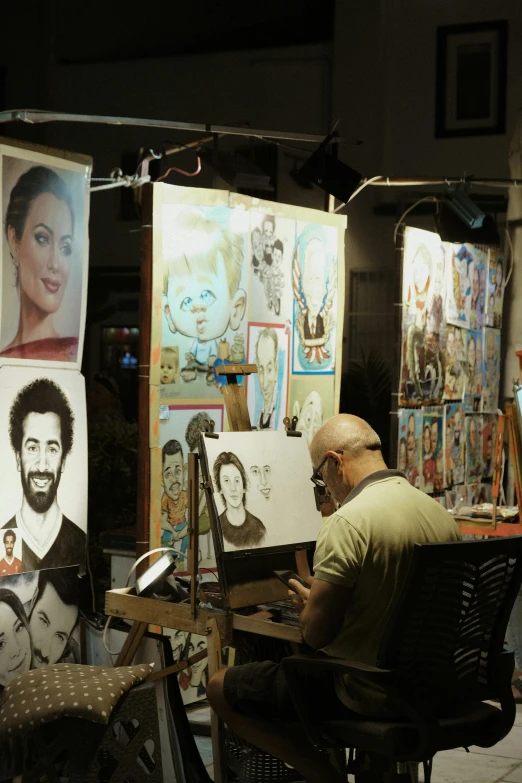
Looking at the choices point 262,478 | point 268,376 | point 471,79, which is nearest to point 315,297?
point 268,376

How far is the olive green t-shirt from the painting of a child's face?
1543 millimetres

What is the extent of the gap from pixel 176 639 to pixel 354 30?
23.2 feet

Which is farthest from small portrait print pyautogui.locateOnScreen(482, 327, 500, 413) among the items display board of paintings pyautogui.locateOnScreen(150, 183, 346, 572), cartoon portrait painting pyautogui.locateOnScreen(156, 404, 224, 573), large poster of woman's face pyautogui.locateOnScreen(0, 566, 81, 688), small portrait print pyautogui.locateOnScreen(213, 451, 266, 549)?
large poster of woman's face pyautogui.locateOnScreen(0, 566, 81, 688)

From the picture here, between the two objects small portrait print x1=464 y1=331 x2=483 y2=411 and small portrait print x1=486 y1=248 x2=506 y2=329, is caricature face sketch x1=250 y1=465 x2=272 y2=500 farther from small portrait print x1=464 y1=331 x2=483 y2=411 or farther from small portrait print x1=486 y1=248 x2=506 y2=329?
small portrait print x1=486 y1=248 x2=506 y2=329

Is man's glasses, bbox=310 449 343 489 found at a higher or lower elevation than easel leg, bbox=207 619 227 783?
higher

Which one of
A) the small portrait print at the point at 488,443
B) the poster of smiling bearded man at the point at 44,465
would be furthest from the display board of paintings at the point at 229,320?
the small portrait print at the point at 488,443

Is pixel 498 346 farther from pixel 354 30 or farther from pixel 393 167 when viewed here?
pixel 354 30

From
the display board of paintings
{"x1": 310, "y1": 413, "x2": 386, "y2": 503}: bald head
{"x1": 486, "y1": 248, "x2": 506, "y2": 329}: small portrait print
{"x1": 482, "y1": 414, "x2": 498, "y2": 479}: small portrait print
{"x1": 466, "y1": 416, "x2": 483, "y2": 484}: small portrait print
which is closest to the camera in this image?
{"x1": 310, "y1": 413, "x2": 386, "y2": 503}: bald head

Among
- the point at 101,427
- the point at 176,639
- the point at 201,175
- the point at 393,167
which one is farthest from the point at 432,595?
the point at 201,175

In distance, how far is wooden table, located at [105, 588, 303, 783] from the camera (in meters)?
3.52

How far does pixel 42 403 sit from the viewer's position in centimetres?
403

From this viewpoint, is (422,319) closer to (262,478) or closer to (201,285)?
(201,285)

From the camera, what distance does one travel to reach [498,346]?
22.6ft

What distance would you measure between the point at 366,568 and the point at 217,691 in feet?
2.07
